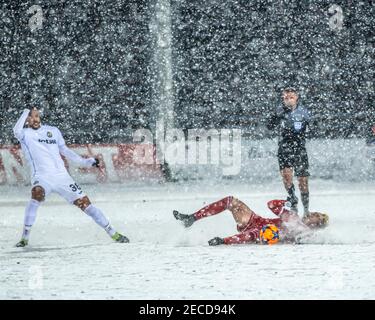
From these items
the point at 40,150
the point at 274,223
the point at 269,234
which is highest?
the point at 40,150

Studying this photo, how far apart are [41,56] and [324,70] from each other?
7.37 meters

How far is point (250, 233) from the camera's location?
9.62 metres

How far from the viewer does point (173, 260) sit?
8867 mm

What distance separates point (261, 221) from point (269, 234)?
166mm

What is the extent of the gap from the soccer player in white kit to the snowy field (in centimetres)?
33

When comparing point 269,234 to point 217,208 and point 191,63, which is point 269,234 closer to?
point 217,208

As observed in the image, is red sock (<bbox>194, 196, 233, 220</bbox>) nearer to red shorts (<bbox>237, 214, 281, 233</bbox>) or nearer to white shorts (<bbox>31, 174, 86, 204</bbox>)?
red shorts (<bbox>237, 214, 281, 233</bbox>)

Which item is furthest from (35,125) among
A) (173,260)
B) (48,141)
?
(173,260)

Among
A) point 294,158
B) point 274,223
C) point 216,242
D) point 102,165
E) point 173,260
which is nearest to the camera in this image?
point 173,260

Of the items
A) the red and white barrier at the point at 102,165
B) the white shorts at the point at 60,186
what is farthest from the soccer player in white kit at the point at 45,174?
the red and white barrier at the point at 102,165

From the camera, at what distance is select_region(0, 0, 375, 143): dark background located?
22.6 m

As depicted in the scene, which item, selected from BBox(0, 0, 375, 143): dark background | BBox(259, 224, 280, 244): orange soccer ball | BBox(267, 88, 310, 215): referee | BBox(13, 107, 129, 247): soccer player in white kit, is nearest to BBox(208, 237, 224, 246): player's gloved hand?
BBox(259, 224, 280, 244): orange soccer ball
